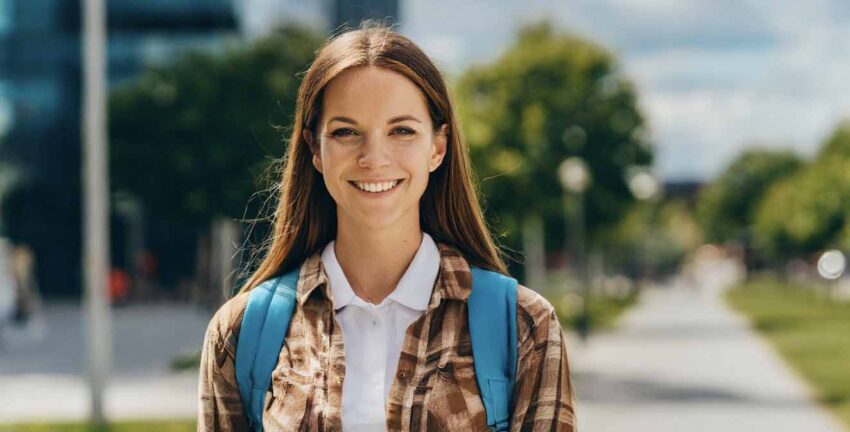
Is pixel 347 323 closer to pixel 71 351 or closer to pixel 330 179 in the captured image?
pixel 330 179

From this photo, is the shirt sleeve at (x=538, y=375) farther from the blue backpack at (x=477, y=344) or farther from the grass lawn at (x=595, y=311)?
the grass lawn at (x=595, y=311)

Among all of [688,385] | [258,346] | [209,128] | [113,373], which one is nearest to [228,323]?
[258,346]

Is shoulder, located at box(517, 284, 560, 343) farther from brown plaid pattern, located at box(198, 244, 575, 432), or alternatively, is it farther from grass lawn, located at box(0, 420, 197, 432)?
grass lawn, located at box(0, 420, 197, 432)

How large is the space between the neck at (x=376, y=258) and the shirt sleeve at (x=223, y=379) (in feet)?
0.75

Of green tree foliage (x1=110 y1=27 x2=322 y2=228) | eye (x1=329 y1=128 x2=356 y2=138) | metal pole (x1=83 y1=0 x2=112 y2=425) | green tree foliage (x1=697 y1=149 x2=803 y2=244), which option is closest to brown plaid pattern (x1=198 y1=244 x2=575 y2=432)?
eye (x1=329 y1=128 x2=356 y2=138)

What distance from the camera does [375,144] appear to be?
242cm

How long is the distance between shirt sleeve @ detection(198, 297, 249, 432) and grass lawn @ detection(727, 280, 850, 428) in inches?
529

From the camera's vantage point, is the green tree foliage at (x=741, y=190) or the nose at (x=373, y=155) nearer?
the nose at (x=373, y=155)

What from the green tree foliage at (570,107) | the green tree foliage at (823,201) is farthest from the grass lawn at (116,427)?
the green tree foliage at (823,201)

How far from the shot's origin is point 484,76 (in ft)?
107

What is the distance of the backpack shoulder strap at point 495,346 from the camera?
7.64ft

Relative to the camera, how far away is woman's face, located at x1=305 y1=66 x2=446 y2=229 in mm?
2408

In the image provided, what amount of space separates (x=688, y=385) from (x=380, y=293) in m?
17.1

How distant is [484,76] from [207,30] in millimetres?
17846
